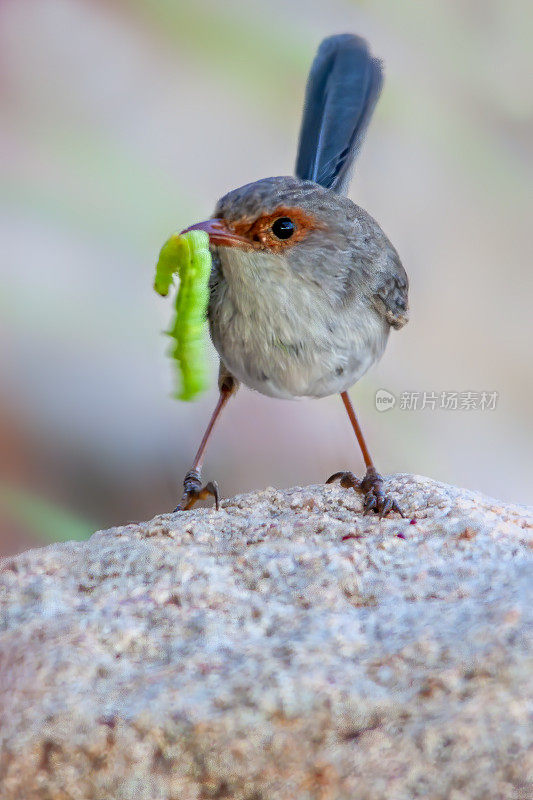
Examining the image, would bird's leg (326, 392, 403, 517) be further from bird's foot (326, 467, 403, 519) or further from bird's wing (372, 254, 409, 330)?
bird's wing (372, 254, 409, 330)

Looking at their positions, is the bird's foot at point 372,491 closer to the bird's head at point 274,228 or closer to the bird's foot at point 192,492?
the bird's foot at point 192,492

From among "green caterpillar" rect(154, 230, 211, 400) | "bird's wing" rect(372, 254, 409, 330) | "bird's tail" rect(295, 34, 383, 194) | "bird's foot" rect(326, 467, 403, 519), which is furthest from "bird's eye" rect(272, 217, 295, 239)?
"bird's foot" rect(326, 467, 403, 519)

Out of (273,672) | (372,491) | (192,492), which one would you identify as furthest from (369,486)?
(273,672)

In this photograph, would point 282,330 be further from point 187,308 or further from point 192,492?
point 192,492

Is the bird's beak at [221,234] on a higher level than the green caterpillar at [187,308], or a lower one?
higher

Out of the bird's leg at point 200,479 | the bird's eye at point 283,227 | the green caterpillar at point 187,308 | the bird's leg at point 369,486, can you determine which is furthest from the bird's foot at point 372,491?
the bird's eye at point 283,227

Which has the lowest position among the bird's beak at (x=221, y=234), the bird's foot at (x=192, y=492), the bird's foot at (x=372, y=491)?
the bird's foot at (x=192, y=492)
